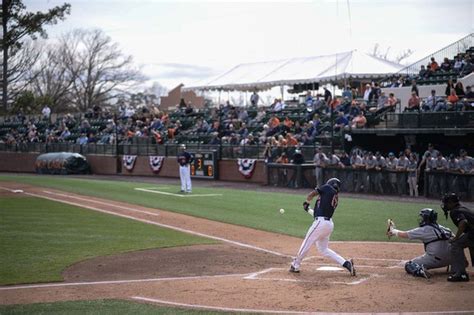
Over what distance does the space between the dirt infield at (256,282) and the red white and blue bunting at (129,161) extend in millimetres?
27259

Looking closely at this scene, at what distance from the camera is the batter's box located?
11414mm

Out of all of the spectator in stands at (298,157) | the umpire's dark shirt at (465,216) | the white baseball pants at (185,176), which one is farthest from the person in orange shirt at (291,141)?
the umpire's dark shirt at (465,216)

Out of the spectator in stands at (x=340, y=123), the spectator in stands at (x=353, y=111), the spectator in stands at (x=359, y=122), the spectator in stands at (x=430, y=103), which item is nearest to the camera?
the spectator in stands at (x=430, y=103)

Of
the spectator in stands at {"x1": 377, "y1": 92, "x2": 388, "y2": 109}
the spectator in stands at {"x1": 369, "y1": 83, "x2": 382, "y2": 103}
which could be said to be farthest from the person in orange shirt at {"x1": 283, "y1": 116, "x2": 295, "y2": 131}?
the spectator in stands at {"x1": 377, "y1": 92, "x2": 388, "y2": 109}

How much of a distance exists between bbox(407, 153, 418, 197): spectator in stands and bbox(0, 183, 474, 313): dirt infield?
10.1 metres

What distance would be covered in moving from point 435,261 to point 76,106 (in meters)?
68.1

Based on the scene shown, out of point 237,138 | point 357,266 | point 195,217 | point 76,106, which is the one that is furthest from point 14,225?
point 76,106

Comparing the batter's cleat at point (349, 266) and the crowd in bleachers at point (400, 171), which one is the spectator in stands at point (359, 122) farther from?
the batter's cleat at point (349, 266)

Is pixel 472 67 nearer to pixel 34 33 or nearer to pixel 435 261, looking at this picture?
pixel 34 33

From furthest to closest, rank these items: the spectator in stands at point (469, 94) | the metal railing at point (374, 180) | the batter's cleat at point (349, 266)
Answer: the spectator in stands at point (469, 94)
the metal railing at point (374, 180)
the batter's cleat at point (349, 266)

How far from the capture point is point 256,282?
11.3m

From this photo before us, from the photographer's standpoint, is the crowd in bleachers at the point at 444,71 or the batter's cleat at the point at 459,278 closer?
the batter's cleat at the point at 459,278

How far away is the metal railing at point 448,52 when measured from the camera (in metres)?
34.4

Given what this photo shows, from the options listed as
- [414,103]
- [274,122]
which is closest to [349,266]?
[414,103]
